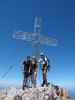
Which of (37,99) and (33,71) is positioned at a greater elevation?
(33,71)

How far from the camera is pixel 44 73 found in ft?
71.8

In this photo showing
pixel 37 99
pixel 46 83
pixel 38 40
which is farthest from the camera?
pixel 38 40

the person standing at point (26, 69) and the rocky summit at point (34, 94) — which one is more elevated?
the person standing at point (26, 69)

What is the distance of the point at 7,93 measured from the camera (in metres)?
22.4

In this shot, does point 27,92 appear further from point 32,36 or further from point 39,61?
point 32,36

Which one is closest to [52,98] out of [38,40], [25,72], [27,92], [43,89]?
[43,89]

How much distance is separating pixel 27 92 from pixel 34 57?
397 centimetres

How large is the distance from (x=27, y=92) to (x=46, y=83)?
8.22 feet

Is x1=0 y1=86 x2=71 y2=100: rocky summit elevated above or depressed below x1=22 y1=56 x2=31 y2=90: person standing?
below

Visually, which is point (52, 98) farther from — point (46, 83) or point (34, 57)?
point (34, 57)

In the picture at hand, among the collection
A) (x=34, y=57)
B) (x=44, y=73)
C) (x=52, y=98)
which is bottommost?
(x=52, y=98)

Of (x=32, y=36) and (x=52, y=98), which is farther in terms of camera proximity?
(x=32, y=36)

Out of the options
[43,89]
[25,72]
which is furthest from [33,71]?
[43,89]

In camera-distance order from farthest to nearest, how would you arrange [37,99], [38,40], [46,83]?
[38,40]
[46,83]
[37,99]
